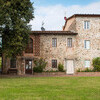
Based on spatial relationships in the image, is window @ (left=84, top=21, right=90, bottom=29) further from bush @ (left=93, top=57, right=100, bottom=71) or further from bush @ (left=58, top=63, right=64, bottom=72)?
bush @ (left=58, top=63, right=64, bottom=72)

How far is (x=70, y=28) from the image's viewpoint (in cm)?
3338

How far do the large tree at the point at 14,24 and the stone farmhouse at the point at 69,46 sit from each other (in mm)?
6329

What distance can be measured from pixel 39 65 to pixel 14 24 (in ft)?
28.7

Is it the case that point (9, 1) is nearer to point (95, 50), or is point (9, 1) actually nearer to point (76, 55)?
point (76, 55)

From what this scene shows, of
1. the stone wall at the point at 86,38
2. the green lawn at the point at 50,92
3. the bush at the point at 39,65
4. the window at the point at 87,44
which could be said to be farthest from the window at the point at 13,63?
the green lawn at the point at 50,92

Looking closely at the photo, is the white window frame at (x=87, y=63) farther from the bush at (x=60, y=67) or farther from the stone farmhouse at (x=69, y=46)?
the bush at (x=60, y=67)

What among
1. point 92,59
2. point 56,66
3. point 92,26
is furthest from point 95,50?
point 56,66

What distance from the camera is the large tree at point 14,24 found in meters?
22.2

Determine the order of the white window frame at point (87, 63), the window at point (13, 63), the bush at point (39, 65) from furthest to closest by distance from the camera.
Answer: the white window frame at point (87, 63) < the window at point (13, 63) < the bush at point (39, 65)

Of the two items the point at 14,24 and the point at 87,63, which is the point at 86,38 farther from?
the point at 14,24

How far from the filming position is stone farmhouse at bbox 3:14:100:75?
100ft

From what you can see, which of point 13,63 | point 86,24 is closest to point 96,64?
point 86,24

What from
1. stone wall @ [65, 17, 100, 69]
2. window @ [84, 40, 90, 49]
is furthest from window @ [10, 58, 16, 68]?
window @ [84, 40, 90, 49]

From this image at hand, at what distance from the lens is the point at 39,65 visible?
29953 millimetres
